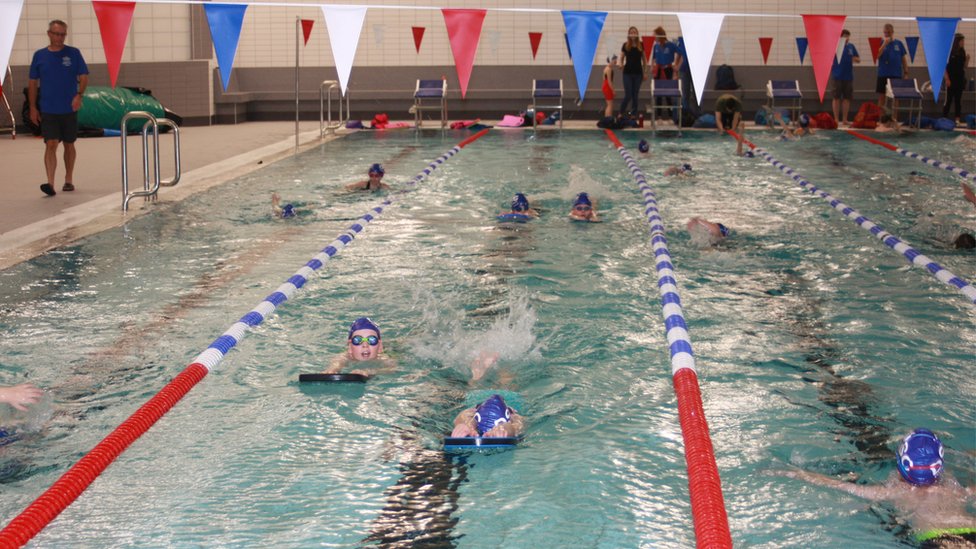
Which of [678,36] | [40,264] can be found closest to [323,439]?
[40,264]

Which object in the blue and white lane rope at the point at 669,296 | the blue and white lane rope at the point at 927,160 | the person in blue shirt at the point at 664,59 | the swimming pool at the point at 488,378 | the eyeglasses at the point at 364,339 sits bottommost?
the swimming pool at the point at 488,378

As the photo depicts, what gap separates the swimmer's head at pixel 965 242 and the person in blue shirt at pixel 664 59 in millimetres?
10436

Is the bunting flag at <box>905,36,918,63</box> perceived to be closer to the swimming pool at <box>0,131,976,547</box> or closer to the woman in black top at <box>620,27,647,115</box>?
the woman in black top at <box>620,27,647,115</box>

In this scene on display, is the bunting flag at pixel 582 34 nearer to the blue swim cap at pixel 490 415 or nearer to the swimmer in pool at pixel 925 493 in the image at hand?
the blue swim cap at pixel 490 415

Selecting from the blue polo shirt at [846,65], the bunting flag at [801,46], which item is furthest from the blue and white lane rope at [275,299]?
the bunting flag at [801,46]

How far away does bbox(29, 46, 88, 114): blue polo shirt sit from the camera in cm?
828

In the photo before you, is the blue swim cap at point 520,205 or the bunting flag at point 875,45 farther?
the bunting flag at point 875,45

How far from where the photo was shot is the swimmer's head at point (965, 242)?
22.2 feet

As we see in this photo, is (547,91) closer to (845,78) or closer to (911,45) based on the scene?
(845,78)

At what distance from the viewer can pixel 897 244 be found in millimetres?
6836

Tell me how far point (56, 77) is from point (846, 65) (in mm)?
12610

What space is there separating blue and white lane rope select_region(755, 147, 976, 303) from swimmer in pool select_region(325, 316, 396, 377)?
10.3ft

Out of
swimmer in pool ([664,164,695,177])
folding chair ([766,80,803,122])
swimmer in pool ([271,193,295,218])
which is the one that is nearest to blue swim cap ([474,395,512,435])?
swimmer in pool ([271,193,295,218])

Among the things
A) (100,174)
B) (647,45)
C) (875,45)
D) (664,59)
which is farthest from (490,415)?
(875,45)
